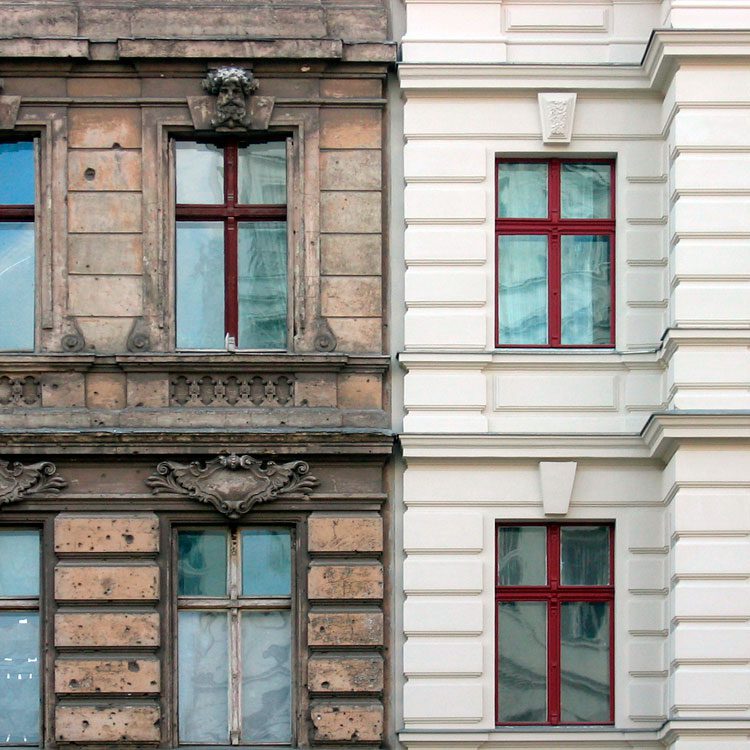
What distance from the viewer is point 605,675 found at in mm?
21234

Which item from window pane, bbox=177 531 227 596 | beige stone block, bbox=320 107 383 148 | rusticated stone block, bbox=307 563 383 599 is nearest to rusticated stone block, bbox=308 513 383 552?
rusticated stone block, bbox=307 563 383 599

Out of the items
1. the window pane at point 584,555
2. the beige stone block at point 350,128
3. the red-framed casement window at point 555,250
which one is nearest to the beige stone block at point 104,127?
the beige stone block at point 350,128

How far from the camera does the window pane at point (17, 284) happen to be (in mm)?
21688

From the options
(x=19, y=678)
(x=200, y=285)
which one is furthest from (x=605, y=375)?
(x=19, y=678)

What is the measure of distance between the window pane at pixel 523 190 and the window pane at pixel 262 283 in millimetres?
2095

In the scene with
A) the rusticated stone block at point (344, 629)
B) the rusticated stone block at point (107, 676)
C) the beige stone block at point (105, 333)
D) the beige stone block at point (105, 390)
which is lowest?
the rusticated stone block at point (107, 676)

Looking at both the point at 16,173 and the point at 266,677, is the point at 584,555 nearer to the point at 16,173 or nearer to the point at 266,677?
the point at 266,677

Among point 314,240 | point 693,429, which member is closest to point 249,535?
point 314,240

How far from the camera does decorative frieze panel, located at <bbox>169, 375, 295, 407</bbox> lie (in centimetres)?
2136

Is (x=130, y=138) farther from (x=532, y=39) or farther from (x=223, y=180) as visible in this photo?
(x=532, y=39)

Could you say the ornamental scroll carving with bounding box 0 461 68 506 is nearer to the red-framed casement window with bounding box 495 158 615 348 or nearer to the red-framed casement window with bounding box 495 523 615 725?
the red-framed casement window with bounding box 495 523 615 725

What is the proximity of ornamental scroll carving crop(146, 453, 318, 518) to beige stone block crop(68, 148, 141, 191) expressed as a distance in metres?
2.67

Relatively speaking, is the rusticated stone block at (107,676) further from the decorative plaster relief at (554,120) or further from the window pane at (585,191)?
the decorative plaster relief at (554,120)

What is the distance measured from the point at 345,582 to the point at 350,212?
11.2 ft
